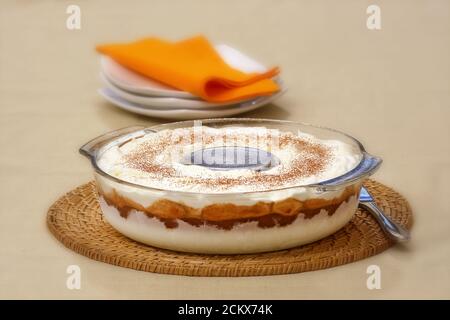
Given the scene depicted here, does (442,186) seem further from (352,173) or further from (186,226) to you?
(186,226)

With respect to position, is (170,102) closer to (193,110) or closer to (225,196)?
(193,110)

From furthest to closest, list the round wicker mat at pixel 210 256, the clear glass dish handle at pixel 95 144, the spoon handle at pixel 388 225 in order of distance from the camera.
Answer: the clear glass dish handle at pixel 95 144
the spoon handle at pixel 388 225
the round wicker mat at pixel 210 256

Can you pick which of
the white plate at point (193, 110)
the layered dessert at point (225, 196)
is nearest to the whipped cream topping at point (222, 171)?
the layered dessert at point (225, 196)

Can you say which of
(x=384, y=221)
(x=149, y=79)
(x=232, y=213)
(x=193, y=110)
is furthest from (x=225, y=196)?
(x=149, y=79)

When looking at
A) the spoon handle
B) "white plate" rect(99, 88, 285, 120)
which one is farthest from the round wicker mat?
"white plate" rect(99, 88, 285, 120)

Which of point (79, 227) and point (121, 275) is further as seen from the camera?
point (79, 227)

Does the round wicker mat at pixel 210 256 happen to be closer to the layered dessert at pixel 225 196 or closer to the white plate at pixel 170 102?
the layered dessert at pixel 225 196

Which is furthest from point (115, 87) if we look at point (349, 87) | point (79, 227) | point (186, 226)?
point (186, 226)
